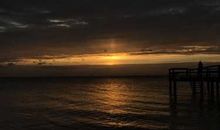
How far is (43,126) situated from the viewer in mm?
28969

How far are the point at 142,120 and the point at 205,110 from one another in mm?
8249

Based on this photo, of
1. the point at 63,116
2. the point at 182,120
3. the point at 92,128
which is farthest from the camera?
the point at 63,116

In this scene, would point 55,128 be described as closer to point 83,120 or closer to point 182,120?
point 83,120

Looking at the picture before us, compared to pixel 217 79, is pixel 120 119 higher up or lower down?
lower down

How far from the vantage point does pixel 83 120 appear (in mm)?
31938

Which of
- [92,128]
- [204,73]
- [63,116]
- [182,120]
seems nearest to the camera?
[92,128]

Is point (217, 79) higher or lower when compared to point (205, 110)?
higher

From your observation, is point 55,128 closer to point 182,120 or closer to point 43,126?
point 43,126

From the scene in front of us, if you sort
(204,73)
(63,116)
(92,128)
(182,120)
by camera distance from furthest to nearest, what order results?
(204,73) < (63,116) < (182,120) < (92,128)

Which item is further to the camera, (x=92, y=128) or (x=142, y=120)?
(x=142, y=120)

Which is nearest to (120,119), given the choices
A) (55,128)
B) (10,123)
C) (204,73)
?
(55,128)

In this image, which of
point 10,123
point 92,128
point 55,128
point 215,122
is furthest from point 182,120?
point 10,123

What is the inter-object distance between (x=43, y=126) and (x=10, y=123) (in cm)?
366

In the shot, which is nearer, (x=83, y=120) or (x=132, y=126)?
(x=132, y=126)
